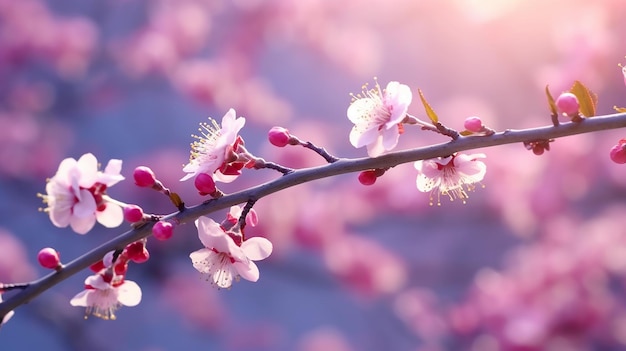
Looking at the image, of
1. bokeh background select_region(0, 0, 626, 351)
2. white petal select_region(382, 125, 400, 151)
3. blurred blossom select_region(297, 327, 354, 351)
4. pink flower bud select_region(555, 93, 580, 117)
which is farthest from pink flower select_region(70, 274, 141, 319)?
blurred blossom select_region(297, 327, 354, 351)

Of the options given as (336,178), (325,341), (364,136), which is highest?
(336,178)

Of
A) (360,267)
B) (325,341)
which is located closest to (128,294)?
(360,267)

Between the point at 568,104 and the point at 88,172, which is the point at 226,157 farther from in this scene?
the point at 568,104

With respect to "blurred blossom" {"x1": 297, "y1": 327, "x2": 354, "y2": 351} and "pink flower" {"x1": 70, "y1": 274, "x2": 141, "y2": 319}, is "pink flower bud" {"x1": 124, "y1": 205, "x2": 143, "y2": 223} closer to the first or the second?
"pink flower" {"x1": 70, "y1": 274, "x2": 141, "y2": 319}

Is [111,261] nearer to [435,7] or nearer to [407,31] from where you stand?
[435,7]

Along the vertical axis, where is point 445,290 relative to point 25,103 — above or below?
below

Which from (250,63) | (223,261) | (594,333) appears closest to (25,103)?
(250,63)

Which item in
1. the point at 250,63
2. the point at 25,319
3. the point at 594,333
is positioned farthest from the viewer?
the point at 25,319
